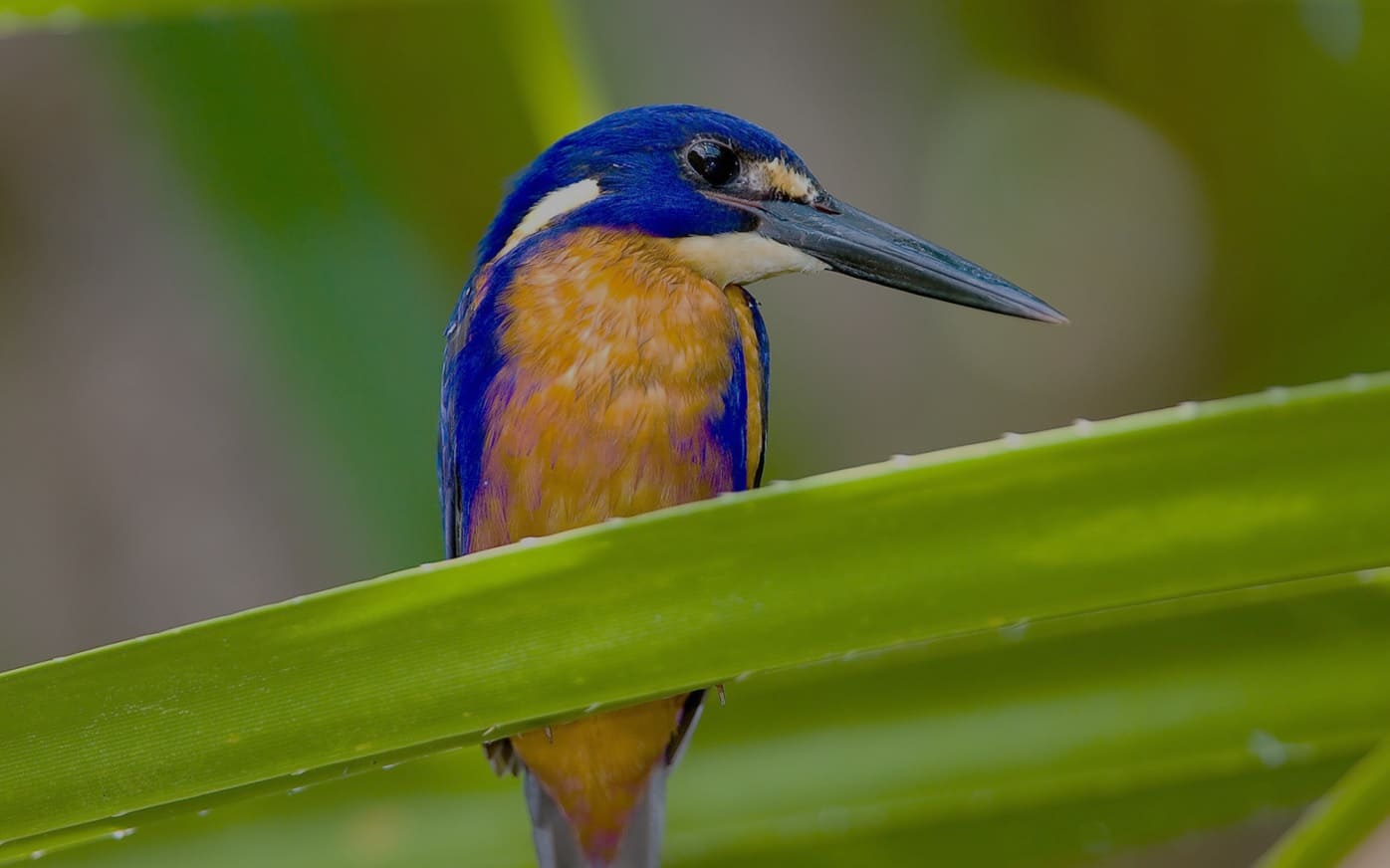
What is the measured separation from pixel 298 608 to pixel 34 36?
1652 mm

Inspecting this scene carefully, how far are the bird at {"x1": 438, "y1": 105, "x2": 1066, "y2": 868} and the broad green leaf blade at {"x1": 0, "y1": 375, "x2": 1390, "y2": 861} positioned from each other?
0.52m

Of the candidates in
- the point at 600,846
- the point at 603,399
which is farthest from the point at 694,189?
the point at 600,846

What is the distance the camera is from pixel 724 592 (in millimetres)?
537

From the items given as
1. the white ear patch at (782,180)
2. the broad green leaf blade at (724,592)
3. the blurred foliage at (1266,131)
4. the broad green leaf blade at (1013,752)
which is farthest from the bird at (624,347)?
the blurred foliage at (1266,131)

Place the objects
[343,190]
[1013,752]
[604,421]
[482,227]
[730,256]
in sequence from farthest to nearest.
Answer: [482,227], [343,190], [730,256], [604,421], [1013,752]

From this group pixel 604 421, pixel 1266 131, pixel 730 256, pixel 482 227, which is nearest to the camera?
pixel 604 421

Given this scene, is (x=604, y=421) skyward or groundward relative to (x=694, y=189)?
groundward

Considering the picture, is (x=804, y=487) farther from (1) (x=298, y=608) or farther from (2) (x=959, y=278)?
(2) (x=959, y=278)

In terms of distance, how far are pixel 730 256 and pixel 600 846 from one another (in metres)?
0.57

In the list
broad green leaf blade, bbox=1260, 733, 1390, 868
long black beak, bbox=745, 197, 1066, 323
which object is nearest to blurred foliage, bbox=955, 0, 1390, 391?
long black beak, bbox=745, 197, 1066, 323

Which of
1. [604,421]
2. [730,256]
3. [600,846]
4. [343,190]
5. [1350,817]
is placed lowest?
[1350,817]

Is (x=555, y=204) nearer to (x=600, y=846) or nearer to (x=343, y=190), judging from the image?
(x=343, y=190)

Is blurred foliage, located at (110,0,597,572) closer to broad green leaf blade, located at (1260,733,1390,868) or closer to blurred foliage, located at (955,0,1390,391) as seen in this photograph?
blurred foliage, located at (955,0,1390,391)

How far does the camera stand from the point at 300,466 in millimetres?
1665
